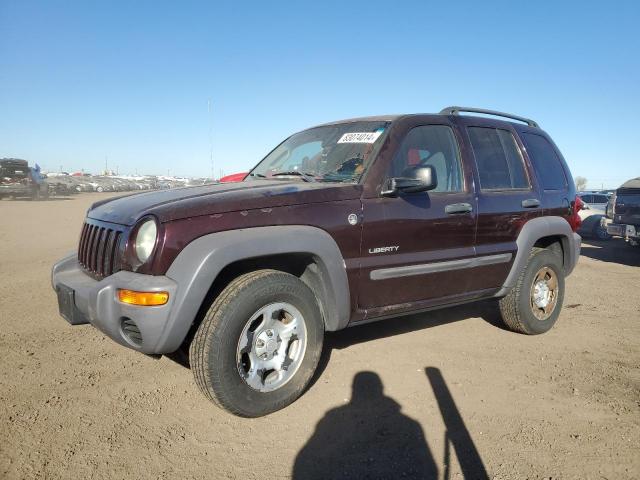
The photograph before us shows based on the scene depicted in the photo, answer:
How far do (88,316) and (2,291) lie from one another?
3.59 m

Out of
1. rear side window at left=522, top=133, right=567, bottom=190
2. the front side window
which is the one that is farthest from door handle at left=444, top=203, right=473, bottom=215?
rear side window at left=522, top=133, right=567, bottom=190

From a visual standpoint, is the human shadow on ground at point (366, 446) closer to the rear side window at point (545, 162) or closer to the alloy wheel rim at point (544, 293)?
the alloy wheel rim at point (544, 293)

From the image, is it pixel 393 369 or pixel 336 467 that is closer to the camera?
pixel 336 467

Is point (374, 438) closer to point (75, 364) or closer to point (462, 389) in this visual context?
point (462, 389)

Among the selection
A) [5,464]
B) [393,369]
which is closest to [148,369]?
[5,464]

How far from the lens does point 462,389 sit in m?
3.22

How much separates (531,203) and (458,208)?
101cm

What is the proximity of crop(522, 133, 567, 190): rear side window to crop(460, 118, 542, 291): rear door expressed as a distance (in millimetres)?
179

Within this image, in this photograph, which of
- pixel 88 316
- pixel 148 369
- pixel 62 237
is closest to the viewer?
pixel 88 316

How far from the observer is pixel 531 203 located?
4.10 m

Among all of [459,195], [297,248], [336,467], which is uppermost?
[459,195]

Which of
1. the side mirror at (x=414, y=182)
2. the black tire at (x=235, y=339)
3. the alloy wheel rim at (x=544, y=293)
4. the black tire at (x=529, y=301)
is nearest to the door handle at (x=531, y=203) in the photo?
the black tire at (x=529, y=301)

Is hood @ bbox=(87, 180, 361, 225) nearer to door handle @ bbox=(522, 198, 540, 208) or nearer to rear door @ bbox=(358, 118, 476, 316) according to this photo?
rear door @ bbox=(358, 118, 476, 316)

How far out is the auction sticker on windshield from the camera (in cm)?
343
